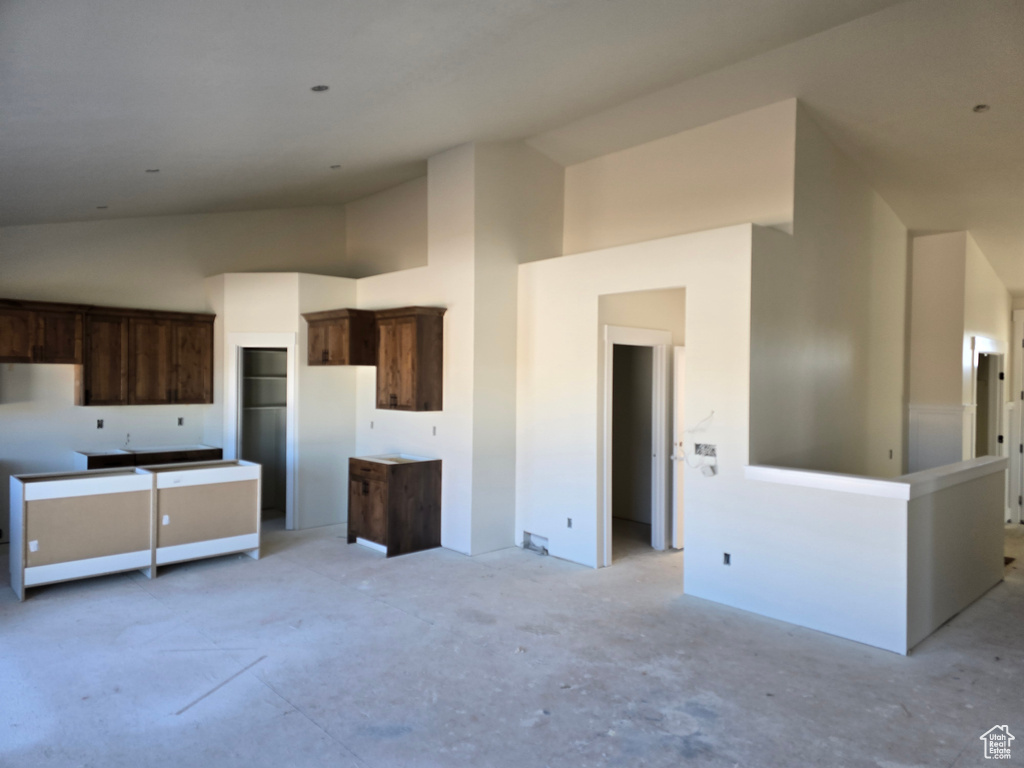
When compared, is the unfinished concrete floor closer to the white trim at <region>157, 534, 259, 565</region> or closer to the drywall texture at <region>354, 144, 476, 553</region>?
the white trim at <region>157, 534, 259, 565</region>

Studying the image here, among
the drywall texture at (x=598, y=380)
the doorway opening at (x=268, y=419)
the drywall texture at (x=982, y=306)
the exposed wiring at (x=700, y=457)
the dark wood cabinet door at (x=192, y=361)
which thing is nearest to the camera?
the drywall texture at (x=598, y=380)

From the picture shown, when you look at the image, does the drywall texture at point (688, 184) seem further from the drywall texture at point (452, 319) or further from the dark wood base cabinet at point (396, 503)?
the dark wood base cabinet at point (396, 503)

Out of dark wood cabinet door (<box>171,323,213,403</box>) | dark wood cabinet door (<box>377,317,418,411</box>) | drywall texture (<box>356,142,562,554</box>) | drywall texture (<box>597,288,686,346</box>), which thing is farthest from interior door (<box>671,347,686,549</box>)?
dark wood cabinet door (<box>171,323,213,403</box>)

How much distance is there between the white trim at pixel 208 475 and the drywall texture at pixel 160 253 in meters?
2.46

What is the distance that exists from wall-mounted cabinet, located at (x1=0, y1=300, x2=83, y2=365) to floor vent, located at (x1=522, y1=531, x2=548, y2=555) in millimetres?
4646

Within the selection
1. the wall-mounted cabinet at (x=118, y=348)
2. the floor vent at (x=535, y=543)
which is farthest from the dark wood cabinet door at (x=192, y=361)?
the floor vent at (x=535, y=543)

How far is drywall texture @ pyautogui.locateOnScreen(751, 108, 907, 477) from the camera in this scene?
16.5ft

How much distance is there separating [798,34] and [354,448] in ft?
A: 18.8

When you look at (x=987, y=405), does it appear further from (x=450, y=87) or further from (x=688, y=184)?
(x=450, y=87)

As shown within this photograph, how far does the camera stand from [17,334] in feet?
19.8

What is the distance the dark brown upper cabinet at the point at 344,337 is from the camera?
667cm

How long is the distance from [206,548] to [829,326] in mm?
5704

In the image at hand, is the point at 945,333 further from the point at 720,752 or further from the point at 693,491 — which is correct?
the point at 720,752

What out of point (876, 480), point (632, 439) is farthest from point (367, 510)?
point (876, 480)
